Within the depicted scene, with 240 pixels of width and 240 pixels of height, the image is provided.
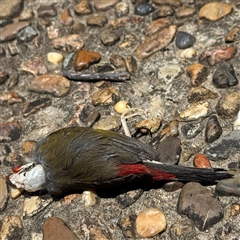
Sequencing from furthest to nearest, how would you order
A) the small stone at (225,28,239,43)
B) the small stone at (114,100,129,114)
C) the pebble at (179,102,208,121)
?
the small stone at (225,28,239,43) → the small stone at (114,100,129,114) → the pebble at (179,102,208,121)

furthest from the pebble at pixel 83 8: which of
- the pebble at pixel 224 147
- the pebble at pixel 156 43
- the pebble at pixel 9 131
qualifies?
the pebble at pixel 224 147

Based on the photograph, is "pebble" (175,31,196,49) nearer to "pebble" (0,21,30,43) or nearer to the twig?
the twig

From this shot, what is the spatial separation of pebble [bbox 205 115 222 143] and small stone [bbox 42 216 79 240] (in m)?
1.08

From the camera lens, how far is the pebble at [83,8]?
4.23m

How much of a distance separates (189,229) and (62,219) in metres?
0.81

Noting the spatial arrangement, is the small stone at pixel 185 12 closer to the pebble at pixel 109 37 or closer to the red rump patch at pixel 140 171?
the pebble at pixel 109 37

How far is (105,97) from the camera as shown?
3.64 meters

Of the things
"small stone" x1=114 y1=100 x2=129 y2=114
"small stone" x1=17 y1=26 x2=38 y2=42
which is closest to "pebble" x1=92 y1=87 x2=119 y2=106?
"small stone" x1=114 y1=100 x2=129 y2=114

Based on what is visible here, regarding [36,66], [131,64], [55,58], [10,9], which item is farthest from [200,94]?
[10,9]

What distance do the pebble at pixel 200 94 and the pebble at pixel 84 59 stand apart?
0.85 metres

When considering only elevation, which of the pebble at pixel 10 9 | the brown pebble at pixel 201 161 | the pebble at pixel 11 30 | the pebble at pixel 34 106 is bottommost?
the brown pebble at pixel 201 161

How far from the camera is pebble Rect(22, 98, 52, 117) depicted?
12.3ft

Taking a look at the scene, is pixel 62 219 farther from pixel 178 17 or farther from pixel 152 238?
pixel 178 17

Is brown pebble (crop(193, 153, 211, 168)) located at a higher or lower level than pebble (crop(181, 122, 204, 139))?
lower
